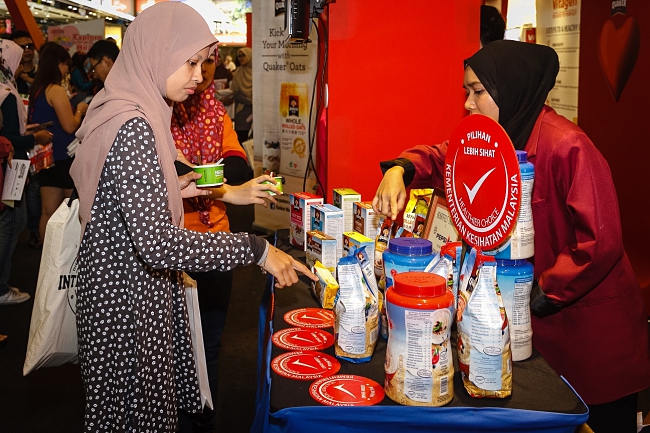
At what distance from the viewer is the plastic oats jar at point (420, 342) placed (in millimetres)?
1443

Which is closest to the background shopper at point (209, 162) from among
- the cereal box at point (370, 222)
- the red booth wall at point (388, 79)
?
the cereal box at point (370, 222)

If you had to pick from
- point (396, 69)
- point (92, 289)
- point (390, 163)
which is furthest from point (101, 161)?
point (396, 69)

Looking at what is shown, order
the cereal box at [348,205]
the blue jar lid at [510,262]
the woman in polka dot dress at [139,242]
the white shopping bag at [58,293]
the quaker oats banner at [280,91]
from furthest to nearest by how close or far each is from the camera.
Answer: the quaker oats banner at [280,91], the cereal box at [348,205], the white shopping bag at [58,293], the woman in polka dot dress at [139,242], the blue jar lid at [510,262]

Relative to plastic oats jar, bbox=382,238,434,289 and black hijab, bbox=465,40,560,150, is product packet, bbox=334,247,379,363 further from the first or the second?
black hijab, bbox=465,40,560,150

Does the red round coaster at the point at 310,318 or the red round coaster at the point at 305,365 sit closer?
the red round coaster at the point at 305,365

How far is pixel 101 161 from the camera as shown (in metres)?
1.81

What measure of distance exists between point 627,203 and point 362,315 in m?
3.86

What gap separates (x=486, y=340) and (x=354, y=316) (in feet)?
Result: 1.23

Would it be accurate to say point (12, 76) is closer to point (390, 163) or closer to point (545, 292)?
point (390, 163)

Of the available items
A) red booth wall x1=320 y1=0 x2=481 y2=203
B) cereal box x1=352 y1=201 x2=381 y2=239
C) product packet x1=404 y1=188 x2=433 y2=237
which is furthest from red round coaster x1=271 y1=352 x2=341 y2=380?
red booth wall x1=320 y1=0 x2=481 y2=203

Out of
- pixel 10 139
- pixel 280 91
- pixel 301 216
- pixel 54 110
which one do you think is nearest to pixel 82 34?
pixel 54 110

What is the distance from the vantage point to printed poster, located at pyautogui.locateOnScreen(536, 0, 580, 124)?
567cm

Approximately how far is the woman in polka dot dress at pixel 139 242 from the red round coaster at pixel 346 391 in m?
0.42

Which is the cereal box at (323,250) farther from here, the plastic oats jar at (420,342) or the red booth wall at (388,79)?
the red booth wall at (388,79)
